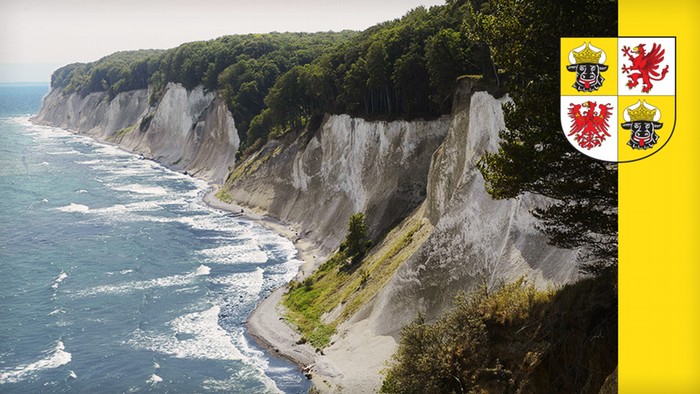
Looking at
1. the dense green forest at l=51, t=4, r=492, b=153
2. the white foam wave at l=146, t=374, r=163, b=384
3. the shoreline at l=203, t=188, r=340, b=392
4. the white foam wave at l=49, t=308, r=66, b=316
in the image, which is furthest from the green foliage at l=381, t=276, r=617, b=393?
the white foam wave at l=49, t=308, r=66, b=316

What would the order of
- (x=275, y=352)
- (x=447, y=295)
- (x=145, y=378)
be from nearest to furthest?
(x=447, y=295) → (x=145, y=378) → (x=275, y=352)

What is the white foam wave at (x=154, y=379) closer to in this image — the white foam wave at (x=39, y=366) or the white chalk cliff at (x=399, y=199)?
the white foam wave at (x=39, y=366)

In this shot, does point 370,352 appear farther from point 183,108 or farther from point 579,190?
point 183,108

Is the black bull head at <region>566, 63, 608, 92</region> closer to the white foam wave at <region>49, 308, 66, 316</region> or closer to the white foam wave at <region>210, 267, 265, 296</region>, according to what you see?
Result: the white foam wave at <region>210, 267, 265, 296</region>

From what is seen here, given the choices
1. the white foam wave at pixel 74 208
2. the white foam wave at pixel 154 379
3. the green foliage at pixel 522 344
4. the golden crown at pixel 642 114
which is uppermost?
the golden crown at pixel 642 114

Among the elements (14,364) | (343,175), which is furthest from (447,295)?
(343,175)

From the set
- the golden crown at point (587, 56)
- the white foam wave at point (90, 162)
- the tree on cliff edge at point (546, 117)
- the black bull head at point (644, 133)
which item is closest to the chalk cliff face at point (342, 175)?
the tree on cliff edge at point (546, 117)
